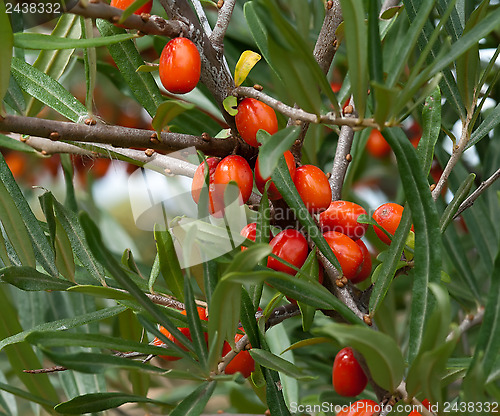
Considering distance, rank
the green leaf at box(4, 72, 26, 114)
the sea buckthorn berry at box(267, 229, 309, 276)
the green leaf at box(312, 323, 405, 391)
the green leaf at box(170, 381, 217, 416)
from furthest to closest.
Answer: the green leaf at box(4, 72, 26, 114) < the sea buckthorn berry at box(267, 229, 309, 276) < the green leaf at box(170, 381, 217, 416) < the green leaf at box(312, 323, 405, 391)

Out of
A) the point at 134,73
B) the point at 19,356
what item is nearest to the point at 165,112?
the point at 134,73

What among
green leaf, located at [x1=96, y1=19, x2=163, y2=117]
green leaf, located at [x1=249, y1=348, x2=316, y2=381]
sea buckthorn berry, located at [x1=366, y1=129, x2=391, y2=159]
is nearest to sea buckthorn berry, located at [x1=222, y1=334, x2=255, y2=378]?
green leaf, located at [x1=249, y1=348, x2=316, y2=381]

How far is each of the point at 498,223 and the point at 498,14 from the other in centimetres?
77

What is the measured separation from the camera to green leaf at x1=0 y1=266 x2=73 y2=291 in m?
0.60

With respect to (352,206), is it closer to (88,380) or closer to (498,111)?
(498,111)

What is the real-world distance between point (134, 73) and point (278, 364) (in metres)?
0.37

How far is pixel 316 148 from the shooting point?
110cm

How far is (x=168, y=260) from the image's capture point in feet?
1.91

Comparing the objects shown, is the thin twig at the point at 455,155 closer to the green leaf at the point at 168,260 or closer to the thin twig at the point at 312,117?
the thin twig at the point at 312,117

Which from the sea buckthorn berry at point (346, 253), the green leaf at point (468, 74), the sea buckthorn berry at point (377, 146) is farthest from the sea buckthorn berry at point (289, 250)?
the sea buckthorn berry at point (377, 146)

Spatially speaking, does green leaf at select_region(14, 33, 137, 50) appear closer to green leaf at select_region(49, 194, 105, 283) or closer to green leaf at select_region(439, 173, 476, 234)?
green leaf at select_region(49, 194, 105, 283)

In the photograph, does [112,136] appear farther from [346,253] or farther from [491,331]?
[491,331]

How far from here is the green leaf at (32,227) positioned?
2.18ft

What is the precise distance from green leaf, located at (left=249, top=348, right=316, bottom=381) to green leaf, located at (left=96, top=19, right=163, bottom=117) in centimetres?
32
